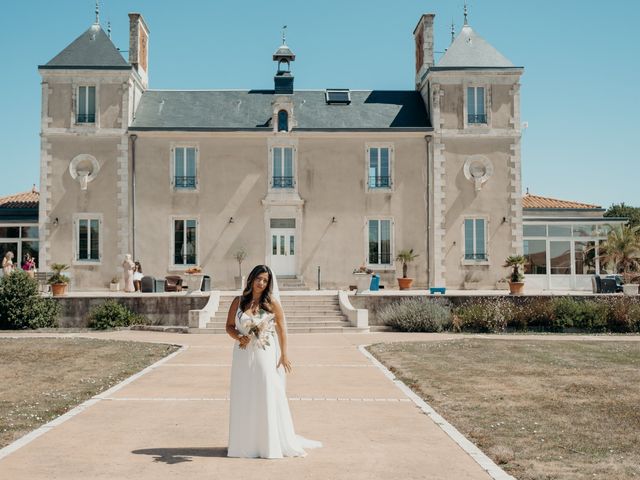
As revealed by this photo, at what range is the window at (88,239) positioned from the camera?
27.7 m

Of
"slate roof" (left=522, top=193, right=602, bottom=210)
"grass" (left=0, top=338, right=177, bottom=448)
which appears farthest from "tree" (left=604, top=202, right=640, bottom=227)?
"grass" (left=0, top=338, right=177, bottom=448)

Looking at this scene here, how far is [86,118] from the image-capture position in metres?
28.0

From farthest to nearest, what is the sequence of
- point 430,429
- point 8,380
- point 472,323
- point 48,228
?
point 48,228 < point 472,323 < point 8,380 < point 430,429

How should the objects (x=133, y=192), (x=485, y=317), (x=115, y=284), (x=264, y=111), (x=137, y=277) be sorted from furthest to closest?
(x=264, y=111) → (x=133, y=192) → (x=115, y=284) → (x=137, y=277) → (x=485, y=317)

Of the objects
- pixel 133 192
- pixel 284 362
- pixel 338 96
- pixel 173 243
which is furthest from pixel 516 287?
pixel 284 362

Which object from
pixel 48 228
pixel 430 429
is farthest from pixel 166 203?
pixel 430 429

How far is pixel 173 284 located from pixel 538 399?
1880 centimetres

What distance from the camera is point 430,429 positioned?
7.60 meters

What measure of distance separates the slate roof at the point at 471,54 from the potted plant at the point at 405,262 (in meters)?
6.82

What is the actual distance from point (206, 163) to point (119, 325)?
344 inches

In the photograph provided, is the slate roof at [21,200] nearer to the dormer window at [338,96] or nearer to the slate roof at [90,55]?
the slate roof at [90,55]

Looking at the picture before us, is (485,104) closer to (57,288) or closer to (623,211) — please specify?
(57,288)

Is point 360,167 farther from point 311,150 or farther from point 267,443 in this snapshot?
point 267,443

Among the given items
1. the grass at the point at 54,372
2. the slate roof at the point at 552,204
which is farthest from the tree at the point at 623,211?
the grass at the point at 54,372
